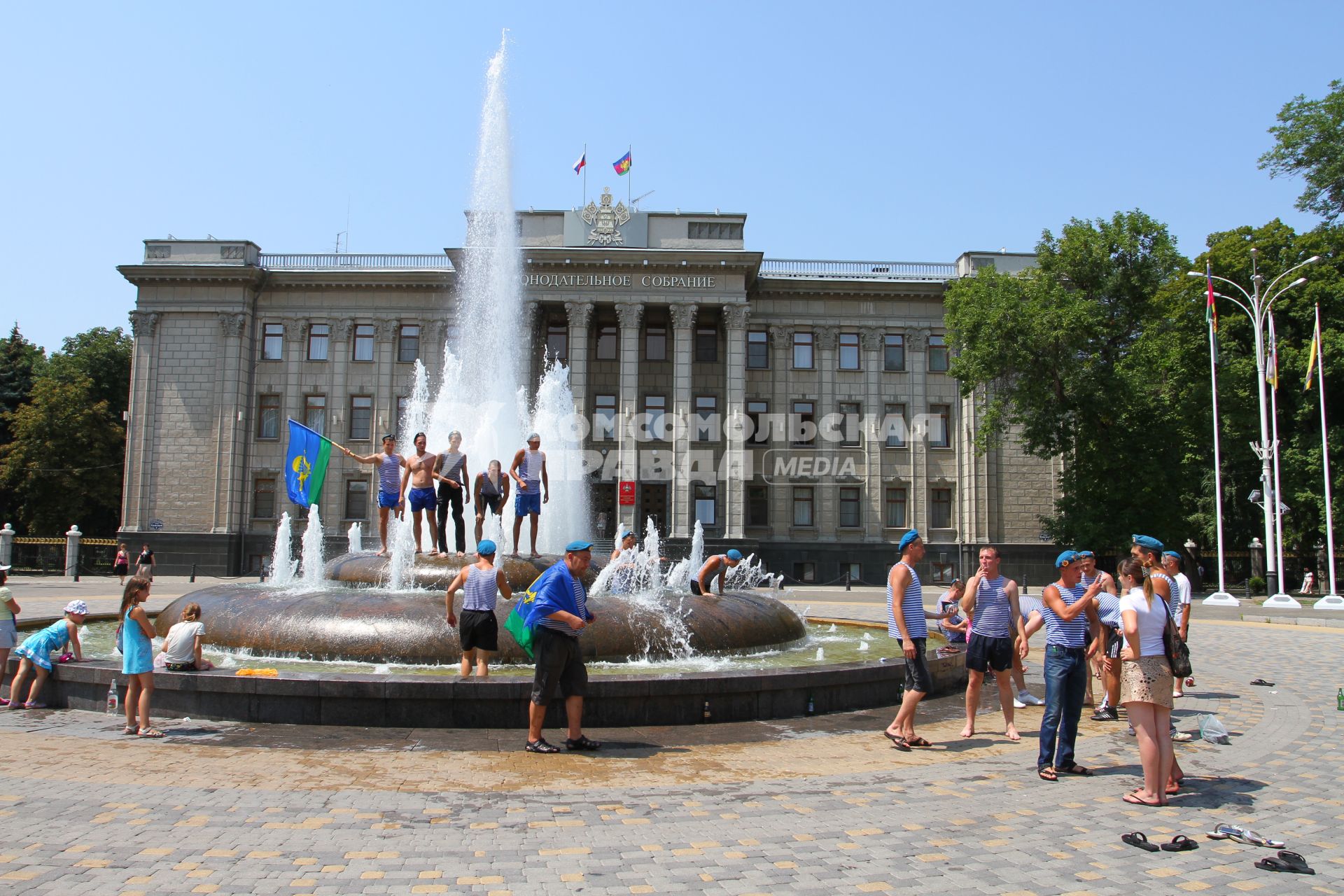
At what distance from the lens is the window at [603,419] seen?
45219mm

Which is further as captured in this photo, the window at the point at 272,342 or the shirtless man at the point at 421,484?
the window at the point at 272,342

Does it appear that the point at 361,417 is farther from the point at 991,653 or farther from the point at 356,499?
the point at 991,653

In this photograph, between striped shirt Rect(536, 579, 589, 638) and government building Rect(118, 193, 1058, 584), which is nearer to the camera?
striped shirt Rect(536, 579, 589, 638)

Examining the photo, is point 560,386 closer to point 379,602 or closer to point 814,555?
point 814,555

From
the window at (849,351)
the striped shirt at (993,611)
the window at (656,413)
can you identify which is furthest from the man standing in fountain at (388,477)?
the window at (849,351)

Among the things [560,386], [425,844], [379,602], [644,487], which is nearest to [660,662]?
[379,602]

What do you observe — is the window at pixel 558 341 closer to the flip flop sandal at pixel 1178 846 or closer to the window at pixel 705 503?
the window at pixel 705 503

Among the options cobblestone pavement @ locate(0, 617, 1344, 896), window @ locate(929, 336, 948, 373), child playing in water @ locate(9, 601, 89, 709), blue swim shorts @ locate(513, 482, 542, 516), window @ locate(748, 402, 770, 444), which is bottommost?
cobblestone pavement @ locate(0, 617, 1344, 896)

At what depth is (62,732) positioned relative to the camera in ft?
28.1

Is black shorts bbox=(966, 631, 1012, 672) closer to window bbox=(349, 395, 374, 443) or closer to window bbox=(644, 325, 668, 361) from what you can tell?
window bbox=(644, 325, 668, 361)

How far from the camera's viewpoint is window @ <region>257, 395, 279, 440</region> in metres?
46.6

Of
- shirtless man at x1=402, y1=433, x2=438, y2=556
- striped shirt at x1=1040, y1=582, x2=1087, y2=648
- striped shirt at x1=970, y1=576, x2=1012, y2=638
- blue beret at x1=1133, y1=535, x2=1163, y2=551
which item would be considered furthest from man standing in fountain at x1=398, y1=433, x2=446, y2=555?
blue beret at x1=1133, y1=535, x2=1163, y2=551

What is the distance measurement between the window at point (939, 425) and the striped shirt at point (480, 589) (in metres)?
40.2

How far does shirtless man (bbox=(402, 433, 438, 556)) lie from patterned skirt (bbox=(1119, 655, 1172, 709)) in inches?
408
